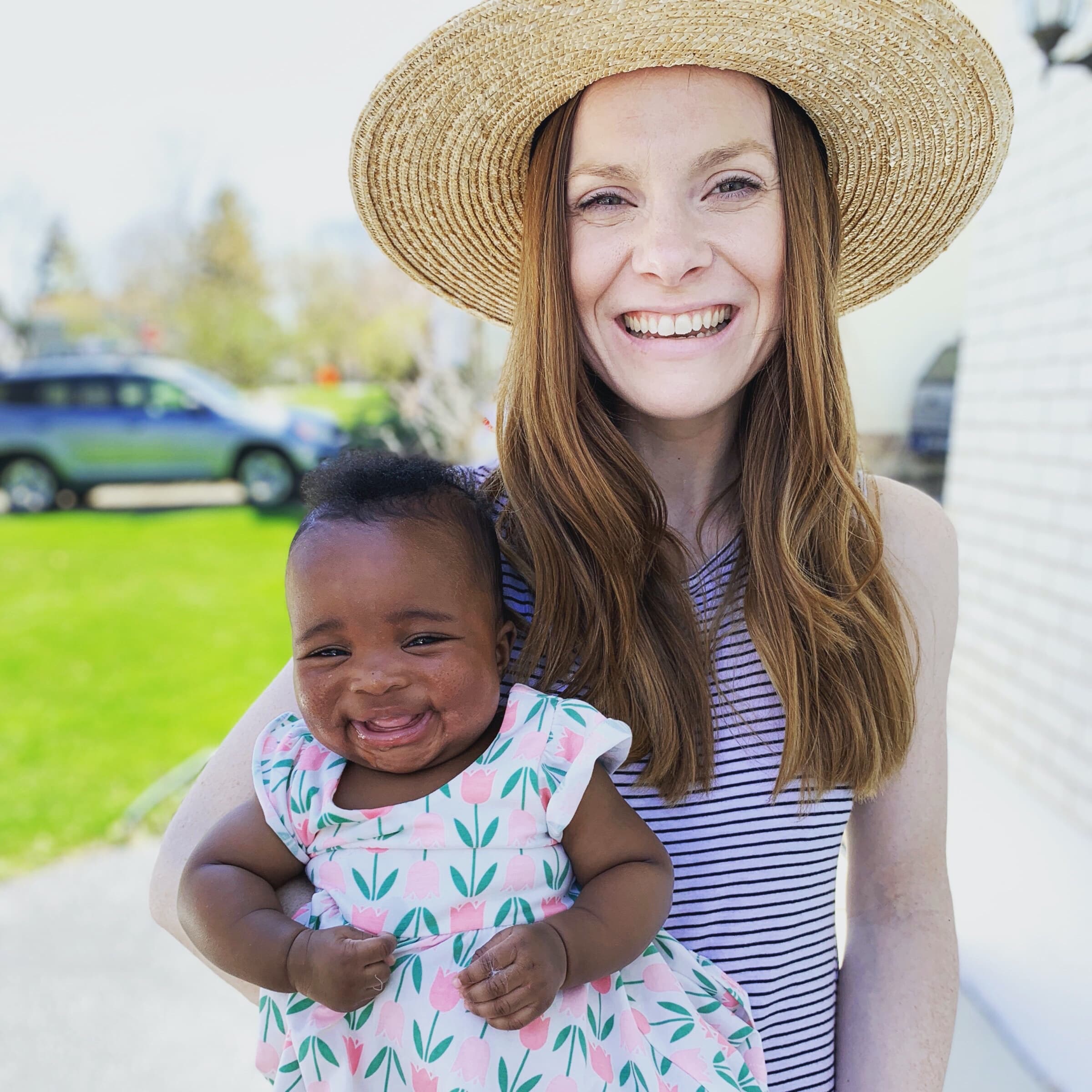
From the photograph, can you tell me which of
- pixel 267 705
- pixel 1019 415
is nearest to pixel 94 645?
pixel 1019 415

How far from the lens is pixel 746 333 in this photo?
1.51 metres

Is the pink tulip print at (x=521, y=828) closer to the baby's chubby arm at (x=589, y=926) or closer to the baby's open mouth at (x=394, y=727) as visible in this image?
the baby's chubby arm at (x=589, y=926)

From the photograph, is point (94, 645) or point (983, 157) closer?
point (983, 157)

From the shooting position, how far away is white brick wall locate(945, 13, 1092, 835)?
385 centimetres

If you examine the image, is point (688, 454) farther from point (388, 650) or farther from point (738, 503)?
point (388, 650)

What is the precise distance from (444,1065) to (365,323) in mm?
17007

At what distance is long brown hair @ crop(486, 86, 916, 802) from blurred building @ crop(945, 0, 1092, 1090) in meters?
1.89

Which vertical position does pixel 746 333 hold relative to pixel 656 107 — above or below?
below

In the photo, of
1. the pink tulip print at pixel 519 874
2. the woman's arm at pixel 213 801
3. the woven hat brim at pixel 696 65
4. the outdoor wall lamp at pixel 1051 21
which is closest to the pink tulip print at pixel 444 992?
the pink tulip print at pixel 519 874

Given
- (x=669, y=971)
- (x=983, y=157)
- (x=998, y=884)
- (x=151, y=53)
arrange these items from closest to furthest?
(x=669, y=971) < (x=983, y=157) < (x=998, y=884) < (x=151, y=53)

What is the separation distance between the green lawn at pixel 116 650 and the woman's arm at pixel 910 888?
405cm

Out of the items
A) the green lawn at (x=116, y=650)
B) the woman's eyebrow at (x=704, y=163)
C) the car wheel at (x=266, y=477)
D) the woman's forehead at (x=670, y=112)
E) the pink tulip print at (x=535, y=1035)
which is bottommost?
the green lawn at (x=116, y=650)

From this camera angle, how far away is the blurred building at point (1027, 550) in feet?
10.9

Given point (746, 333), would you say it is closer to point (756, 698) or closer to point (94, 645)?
point (756, 698)
